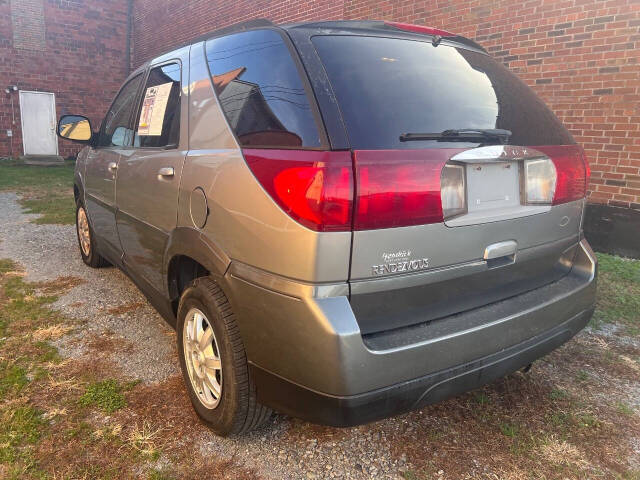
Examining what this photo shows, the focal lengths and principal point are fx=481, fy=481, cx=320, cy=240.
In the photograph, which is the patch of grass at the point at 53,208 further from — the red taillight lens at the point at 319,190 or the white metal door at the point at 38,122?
the white metal door at the point at 38,122

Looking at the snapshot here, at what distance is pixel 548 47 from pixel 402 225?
16.9ft

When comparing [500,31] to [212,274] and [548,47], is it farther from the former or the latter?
[212,274]

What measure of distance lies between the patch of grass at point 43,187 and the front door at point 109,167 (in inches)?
132

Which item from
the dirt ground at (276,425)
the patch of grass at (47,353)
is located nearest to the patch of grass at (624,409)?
the dirt ground at (276,425)

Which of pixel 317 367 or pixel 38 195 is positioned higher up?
pixel 317 367

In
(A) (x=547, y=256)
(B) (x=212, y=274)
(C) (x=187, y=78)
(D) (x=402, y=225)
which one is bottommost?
(B) (x=212, y=274)

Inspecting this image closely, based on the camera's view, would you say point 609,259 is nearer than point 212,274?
No

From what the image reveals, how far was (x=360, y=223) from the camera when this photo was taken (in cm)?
163

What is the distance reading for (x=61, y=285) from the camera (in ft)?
14.1

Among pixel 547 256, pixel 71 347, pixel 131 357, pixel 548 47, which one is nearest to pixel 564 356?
pixel 547 256

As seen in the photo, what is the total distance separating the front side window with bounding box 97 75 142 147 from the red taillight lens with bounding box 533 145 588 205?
2646mm

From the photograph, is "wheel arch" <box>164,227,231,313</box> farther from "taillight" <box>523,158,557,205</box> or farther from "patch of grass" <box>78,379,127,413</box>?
"taillight" <box>523,158,557,205</box>

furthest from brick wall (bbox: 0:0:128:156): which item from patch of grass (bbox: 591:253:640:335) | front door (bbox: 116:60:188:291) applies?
patch of grass (bbox: 591:253:640:335)

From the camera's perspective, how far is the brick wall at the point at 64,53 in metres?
14.5
